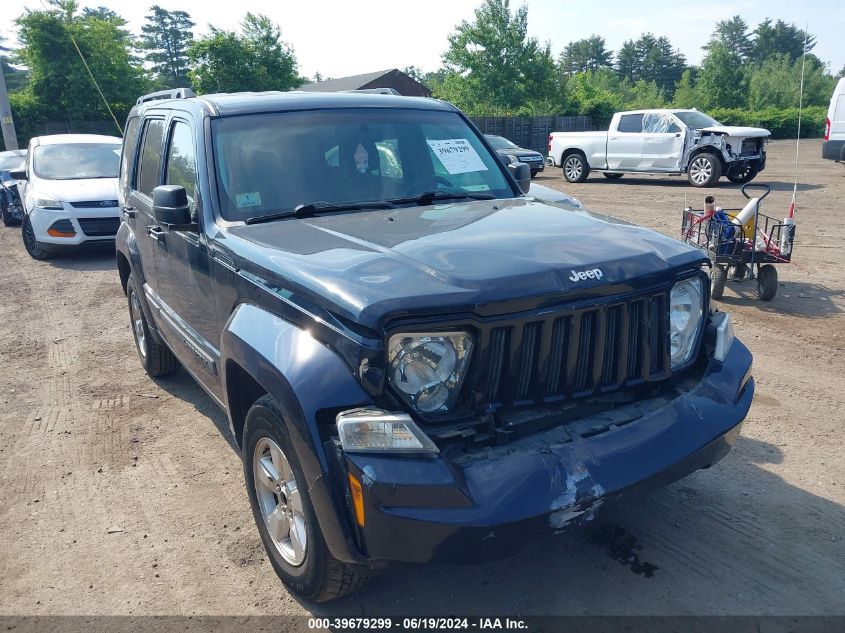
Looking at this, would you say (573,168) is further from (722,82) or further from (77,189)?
(722,82)

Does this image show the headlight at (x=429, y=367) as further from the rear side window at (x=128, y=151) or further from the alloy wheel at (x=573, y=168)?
the alloy wheel at (x=573, y=168)

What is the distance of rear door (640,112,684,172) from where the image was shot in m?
17.1

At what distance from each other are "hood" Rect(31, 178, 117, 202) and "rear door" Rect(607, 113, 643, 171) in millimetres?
12828

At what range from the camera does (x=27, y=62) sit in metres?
31.0

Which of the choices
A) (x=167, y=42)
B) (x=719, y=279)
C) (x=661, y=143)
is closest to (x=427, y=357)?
(x=719, y=279)

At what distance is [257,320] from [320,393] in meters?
0.64

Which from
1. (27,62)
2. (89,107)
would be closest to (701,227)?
(89,107)

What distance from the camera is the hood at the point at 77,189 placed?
10.3 m

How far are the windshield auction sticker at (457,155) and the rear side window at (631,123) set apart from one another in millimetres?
15237

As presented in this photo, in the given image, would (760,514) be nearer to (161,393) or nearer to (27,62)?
(161,393)

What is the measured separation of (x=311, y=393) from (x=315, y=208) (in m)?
1.43

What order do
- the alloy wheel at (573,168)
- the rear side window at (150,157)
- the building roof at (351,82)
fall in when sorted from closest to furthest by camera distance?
1. the rear side window at (150,157)
2. the alloy wheel at (573,168)
3. the building roof at (351,82)

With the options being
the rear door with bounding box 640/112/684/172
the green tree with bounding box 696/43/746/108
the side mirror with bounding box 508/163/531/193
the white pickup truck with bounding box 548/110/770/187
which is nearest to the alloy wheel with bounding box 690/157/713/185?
the white pickup truck with bounding box 548/110/770/187

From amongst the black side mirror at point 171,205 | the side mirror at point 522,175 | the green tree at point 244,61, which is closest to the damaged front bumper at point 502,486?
the black side mirror at point 171,205
